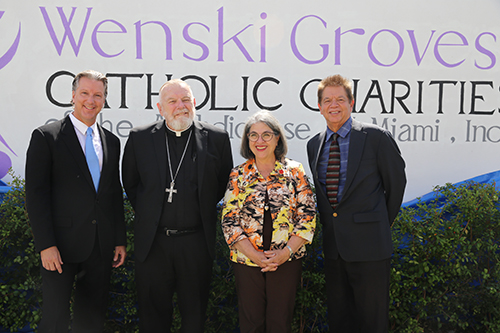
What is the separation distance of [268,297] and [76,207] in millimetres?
1326

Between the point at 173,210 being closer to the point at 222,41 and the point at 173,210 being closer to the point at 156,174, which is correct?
the point at 156,174

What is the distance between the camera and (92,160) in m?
2.43

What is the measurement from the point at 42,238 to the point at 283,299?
1495mm

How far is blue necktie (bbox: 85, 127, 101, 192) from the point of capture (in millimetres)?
2420

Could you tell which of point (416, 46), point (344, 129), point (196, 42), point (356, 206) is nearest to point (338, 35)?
point (416, 46)

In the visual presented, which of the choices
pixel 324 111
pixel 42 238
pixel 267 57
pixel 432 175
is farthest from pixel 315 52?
pixel 42 238

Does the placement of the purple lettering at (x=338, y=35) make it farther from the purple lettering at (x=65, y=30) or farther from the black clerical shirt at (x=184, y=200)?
the purple lettering at (x=65, y=30)

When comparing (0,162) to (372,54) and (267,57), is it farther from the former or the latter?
(372,54)

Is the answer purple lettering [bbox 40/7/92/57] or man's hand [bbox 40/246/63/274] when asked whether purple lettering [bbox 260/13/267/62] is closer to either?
purple lettering [bbox 40/7/92/57]

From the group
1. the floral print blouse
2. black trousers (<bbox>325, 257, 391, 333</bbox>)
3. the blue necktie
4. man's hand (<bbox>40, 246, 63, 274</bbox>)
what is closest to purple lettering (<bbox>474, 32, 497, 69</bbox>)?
black trousers (<bbox>325, 257, 391, 333</bbox>)

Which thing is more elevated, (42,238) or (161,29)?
(161,29)

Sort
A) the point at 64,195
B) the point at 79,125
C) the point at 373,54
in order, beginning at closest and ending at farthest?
the point at 64,195
the point at 79,125
the point at 373,54

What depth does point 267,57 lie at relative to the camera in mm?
3803

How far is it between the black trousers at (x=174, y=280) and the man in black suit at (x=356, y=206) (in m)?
0.86
